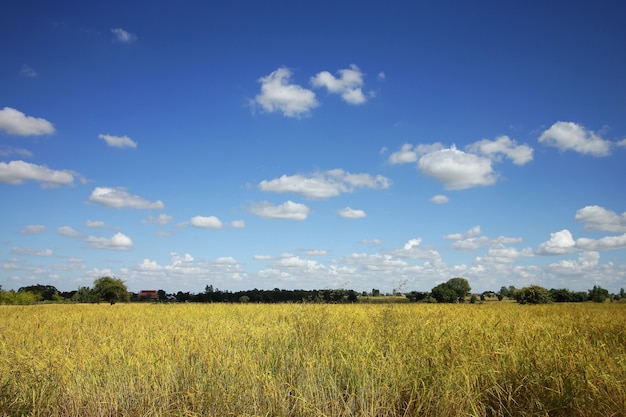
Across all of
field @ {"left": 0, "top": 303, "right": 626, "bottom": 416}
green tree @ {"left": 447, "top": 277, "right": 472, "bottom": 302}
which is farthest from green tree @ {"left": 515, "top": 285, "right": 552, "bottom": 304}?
green tree @ {"left": 447, "top": 277, "right": 472, "bottom": 302}

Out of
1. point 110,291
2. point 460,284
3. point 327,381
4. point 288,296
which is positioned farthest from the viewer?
point 460,284

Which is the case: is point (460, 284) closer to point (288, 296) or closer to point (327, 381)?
point (288, 296)

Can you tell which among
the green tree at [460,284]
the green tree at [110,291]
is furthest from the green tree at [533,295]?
the green tree at [460,284]

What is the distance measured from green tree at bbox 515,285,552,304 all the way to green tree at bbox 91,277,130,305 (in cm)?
4255

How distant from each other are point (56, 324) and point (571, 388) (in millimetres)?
16303

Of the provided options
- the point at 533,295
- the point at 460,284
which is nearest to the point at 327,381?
the point at 533,295

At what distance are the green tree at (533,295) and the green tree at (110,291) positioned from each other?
42.6 meters

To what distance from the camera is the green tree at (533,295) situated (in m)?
40.0

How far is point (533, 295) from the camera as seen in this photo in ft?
133

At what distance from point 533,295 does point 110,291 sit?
45.0 meters

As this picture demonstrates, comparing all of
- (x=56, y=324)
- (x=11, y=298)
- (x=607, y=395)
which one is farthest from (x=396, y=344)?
(x=11, y=298)

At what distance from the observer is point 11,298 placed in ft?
188

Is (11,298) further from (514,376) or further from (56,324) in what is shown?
(514,376)

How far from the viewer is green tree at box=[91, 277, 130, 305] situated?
1759 inches
